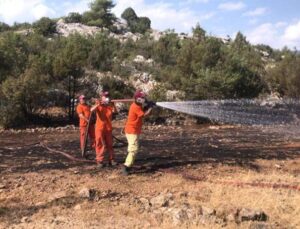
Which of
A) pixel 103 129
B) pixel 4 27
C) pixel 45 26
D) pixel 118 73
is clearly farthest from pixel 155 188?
pixel 4 27

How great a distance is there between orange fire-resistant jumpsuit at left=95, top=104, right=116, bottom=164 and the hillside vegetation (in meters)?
11.7

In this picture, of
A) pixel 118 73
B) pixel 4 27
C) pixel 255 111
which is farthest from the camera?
pixel 4 27

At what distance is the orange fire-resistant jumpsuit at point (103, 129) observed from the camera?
38.2 feet

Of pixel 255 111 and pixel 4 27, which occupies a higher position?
pixel 4 27

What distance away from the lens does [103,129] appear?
11664 millimetres

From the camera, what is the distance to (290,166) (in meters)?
13.1

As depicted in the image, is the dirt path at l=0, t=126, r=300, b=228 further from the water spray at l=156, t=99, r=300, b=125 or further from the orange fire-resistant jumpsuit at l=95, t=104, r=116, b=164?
the water spray at l=156, t=99, r=300, b=125

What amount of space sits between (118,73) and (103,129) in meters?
22.3

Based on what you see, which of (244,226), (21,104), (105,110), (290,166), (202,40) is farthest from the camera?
(202,40)

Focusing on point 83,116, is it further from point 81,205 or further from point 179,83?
point 179,83

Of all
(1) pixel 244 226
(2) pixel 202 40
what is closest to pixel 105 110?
(1) pixel 244 226

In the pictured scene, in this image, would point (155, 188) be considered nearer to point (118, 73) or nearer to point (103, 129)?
point (103, 129)

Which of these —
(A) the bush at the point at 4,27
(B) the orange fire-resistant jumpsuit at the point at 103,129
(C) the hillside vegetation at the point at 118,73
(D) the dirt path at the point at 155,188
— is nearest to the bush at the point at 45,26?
(A) the bush at the point at 4,27

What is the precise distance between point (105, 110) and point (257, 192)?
3724 millimetres
